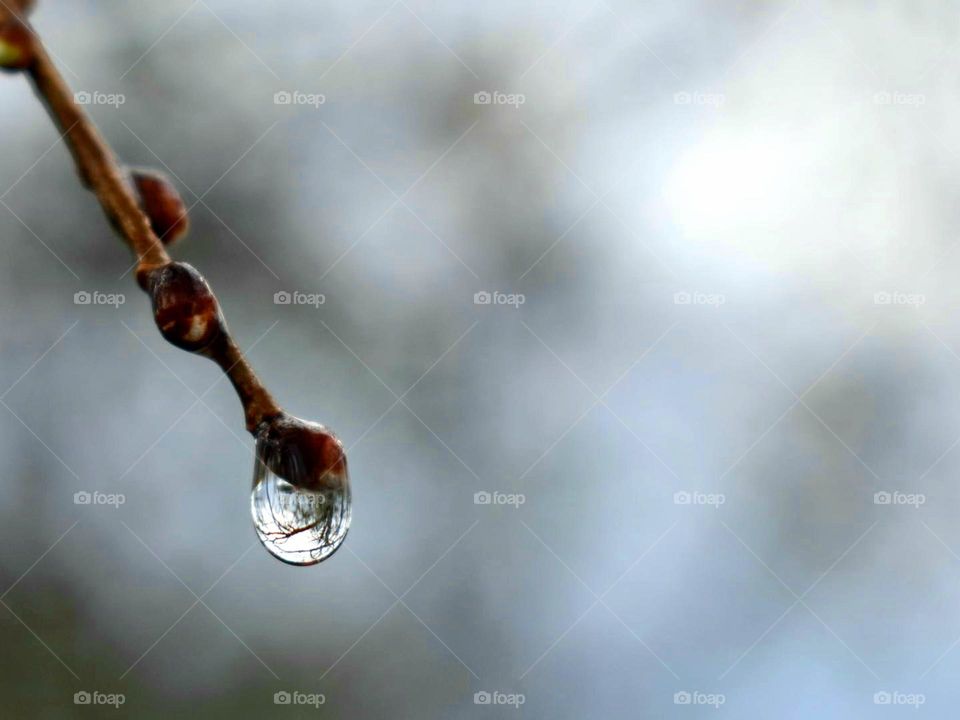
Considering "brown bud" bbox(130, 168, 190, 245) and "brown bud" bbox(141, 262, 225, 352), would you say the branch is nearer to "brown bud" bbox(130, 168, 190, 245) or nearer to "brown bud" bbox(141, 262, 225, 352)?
"brown bud" bbox(141, 262, 225, 352)

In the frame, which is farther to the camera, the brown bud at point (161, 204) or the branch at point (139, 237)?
the brown bud at point (161, 204)

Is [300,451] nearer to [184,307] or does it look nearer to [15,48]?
[184,307]

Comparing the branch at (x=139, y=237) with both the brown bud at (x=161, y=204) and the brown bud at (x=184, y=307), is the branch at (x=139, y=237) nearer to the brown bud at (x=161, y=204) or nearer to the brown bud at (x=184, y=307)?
the brown bud at (x=184, y=307)

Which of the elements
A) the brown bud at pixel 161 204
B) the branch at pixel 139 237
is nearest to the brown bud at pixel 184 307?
the branch at pixel 139 237

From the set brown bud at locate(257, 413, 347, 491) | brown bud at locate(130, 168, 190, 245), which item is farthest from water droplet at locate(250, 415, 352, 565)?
brown bud at locate(130, 168, 190, 245)

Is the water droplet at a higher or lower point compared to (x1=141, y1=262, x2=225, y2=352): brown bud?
lower

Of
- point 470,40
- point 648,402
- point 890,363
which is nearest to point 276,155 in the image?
point 470,40

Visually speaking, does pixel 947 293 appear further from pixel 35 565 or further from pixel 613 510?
pixel 35 565
